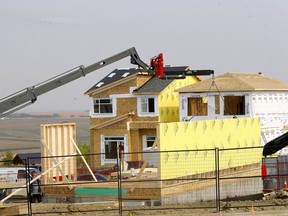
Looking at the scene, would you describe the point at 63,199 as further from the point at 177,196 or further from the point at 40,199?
the point at 177,196

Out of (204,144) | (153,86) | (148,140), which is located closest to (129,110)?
(153,86)

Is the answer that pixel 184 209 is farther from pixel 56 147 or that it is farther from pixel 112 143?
pixel 112 143

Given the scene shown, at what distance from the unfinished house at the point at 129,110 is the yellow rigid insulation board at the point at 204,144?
908 inches

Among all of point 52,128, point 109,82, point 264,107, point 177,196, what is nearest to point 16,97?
point 52,128

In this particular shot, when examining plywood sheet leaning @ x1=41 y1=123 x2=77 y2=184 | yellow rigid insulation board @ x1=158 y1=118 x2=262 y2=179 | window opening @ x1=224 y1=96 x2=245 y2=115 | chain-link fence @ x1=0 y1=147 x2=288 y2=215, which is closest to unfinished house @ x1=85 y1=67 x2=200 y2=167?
window opening @ x1=224 y1=96 x2=245 y2=115

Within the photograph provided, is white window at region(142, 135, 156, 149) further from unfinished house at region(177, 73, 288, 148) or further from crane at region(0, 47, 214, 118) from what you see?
crane at region(0, 47, 214, 118)

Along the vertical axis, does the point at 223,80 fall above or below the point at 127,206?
above

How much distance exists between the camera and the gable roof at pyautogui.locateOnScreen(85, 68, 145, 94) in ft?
254

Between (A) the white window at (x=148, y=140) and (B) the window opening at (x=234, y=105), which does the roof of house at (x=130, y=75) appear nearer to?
(A) the white window at (x=148, y=140)

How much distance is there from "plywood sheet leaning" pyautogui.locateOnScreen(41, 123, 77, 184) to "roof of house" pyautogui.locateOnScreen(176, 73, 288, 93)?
91.9ft

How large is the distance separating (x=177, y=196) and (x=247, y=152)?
8.83 m

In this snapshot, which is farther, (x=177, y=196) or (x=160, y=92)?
Answer: (x=160, y=92)

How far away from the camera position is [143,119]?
75.9 metres

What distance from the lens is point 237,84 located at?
70.3m
